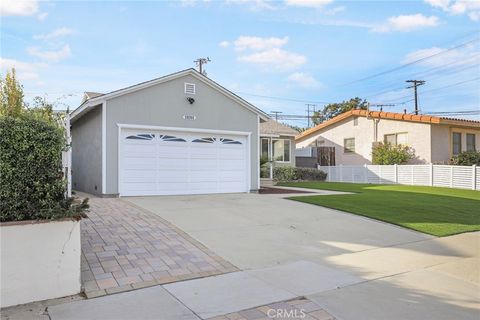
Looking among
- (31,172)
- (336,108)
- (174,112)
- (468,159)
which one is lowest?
(31,172)

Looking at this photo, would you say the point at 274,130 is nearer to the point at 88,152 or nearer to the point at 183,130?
the point at 183,130

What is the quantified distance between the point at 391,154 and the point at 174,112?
14963 mm

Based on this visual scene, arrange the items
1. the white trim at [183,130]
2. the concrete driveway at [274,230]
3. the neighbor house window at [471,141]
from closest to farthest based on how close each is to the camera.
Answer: the concrete driveway at [274,230], the white trim at [183,130], the neighbor house window at [471,141]

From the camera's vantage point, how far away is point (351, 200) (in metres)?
12.7

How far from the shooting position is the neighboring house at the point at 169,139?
12.8 metres

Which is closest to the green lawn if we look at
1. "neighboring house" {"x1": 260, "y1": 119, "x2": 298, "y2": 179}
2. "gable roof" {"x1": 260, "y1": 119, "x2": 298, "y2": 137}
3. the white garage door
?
the white garage door

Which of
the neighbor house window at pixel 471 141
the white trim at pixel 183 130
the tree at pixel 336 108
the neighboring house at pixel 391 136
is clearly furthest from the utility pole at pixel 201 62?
the tree at pixel 336 108

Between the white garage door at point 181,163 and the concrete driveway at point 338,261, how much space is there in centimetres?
306

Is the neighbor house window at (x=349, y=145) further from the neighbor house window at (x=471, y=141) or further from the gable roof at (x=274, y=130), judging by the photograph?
the neighbor house window at (x=471, y=141)

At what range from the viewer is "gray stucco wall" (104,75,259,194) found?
1274 centimetres

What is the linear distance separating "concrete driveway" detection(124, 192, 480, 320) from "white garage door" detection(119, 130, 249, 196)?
3.06 m

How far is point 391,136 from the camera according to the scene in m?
24.7

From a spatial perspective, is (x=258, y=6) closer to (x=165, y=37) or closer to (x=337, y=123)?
(x=165, y=37)

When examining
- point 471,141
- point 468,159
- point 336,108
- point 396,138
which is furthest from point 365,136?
point 336,108
